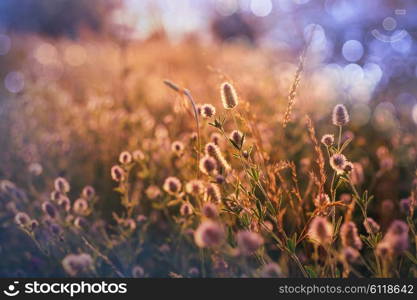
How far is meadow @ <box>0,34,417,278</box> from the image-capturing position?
147 centimetres

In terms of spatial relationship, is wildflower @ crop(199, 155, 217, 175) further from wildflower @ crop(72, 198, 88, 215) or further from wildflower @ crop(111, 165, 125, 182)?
wildflower @ crop(72, 198, 88, 215)

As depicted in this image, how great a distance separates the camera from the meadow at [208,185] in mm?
1466

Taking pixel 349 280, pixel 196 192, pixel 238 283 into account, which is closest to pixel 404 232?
pixel 349 280

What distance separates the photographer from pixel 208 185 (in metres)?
1.58

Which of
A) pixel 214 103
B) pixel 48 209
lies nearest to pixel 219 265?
pixel 48 209

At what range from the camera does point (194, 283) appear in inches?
59.4

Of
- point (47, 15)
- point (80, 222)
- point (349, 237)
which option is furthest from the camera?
point (47, 15)

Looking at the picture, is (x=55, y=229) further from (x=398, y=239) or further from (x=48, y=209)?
(x=398, y=239)

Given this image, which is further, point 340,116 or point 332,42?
point 332,42

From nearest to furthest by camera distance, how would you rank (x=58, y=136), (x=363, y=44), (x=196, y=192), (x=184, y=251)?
(x=196, y=192), (x=184, y=251), (x=58, y=136), (x=363, y=44)

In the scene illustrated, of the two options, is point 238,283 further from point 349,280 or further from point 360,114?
point 360,114

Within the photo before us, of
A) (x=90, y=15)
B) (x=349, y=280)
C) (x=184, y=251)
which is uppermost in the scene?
(x=90, y=15)

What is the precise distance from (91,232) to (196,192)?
830 millimetres

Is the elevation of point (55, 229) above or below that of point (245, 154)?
below
